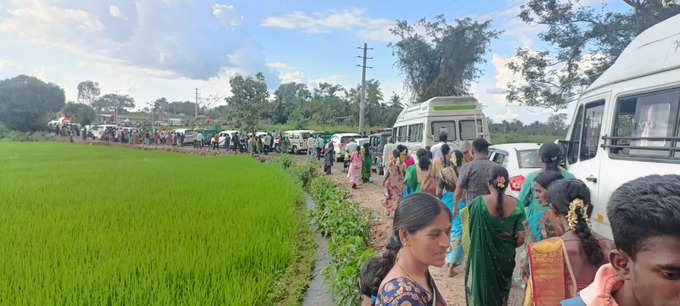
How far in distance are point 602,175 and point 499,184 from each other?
1.67 m

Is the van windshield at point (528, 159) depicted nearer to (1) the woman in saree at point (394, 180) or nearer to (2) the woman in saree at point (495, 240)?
(1) the woman in saree at point (394, 180)

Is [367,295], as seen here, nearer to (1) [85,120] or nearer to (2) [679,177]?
(2) [679,177]

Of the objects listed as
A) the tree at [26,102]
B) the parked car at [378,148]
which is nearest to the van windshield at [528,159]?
the parked car at [378,148]

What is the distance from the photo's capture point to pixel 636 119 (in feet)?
12.7

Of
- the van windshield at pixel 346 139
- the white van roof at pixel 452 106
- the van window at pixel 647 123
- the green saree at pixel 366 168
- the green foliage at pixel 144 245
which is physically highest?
the white van roof at pixel 452 106

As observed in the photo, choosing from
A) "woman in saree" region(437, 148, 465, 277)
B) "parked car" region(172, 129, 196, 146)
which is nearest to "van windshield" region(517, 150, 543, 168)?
"woman in saree" region(437, 148, 465, 277)

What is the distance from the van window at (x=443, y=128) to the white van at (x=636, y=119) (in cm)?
623

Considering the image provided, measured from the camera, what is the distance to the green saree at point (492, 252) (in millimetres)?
3104

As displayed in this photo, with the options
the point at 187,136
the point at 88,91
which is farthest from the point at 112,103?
the point at 187,136

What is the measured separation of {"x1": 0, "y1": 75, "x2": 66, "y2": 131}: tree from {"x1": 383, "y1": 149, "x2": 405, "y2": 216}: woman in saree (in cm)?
6148

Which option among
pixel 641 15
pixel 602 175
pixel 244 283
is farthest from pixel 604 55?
pixel 244 283

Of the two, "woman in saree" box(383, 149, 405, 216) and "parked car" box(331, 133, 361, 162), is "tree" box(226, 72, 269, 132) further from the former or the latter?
"woman in saree" box(383, 149, 405, 216)

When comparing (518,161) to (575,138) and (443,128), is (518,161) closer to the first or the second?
(575,138)

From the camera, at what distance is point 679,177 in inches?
40.6
